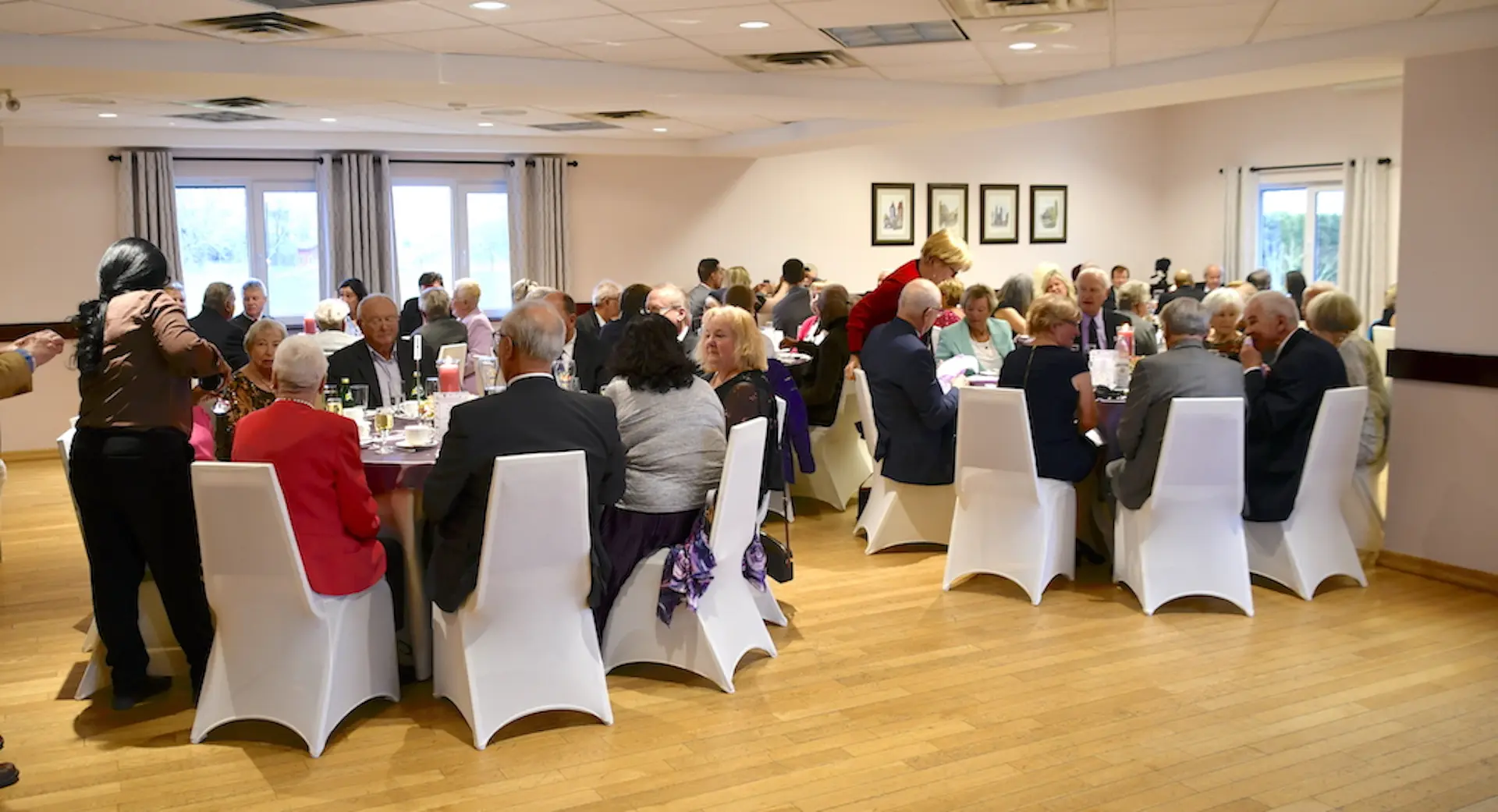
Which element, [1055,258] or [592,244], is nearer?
[592,244]

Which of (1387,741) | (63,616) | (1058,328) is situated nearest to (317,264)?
(63,616)

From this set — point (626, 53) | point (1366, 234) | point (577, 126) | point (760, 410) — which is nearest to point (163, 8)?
point (626, 53)

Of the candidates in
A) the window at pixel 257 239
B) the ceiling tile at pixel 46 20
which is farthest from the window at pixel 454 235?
the ceiling tile at pixel 46 20

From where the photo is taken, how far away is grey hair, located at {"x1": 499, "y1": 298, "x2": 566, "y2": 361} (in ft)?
12.7

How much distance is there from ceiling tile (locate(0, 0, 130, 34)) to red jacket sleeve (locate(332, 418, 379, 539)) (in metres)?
2.84

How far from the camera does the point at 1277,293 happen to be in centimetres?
592

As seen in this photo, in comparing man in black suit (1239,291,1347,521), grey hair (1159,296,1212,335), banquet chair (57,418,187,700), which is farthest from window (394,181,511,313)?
man in black suit (1239,291,1347,521)

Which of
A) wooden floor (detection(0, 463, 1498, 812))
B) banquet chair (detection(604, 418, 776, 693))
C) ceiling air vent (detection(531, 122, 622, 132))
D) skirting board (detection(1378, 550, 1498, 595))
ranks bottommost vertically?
wooden floor (detection(0, 463, 1498, 812))

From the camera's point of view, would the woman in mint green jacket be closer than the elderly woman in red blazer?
No

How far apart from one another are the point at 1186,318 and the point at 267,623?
12.4 ft

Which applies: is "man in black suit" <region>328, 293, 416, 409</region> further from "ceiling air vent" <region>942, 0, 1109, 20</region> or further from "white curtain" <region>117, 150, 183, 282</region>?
"white curtain" <region>117, 150, 183, 282</region>

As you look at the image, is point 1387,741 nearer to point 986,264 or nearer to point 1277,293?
point 1277,293

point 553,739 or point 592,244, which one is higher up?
point 592,244

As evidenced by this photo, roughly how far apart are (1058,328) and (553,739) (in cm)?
288
